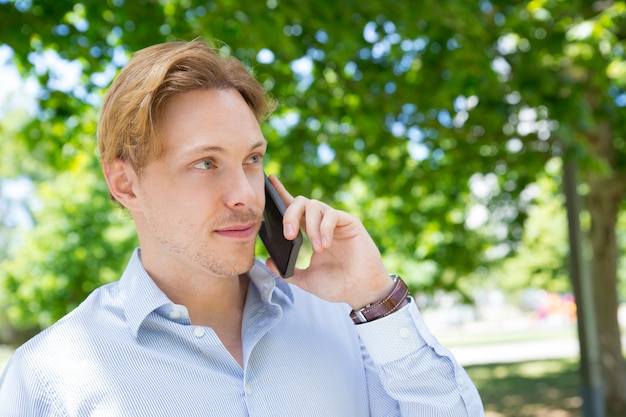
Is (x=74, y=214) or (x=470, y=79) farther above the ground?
(x=470, y=79)

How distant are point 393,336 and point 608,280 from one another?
380 inches

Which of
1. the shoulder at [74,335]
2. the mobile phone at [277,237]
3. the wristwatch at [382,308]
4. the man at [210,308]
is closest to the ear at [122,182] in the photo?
the man at [210,308]

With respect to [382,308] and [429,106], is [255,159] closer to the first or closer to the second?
[382,308]

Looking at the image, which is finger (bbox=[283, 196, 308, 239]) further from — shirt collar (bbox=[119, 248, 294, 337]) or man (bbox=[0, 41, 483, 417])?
shirt collar (bbox=[119, 248, 294, 337])

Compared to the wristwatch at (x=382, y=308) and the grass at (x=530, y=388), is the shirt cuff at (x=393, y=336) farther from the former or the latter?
the grass at (x=530, y=388)

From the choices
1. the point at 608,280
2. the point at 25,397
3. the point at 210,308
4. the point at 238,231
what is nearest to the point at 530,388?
the point at 608,280

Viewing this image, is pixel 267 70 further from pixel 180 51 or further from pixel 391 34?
pixel 180 51

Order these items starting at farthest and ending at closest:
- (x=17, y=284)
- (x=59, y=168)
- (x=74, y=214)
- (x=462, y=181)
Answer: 1. (x=17, y=284)
2. (x=74, y=214)
3. (x=462, y=181)
4. (x=59, y=168)

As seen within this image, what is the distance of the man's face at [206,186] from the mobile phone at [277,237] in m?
0.15

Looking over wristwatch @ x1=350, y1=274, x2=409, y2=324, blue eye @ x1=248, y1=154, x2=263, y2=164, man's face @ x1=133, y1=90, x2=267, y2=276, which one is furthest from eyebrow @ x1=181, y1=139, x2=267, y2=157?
wristwatch @ x1=350, y1=274, x2=409, y2=324

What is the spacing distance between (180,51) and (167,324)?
651 mm

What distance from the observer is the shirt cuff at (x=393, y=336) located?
179 centimetres

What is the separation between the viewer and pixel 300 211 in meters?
1.89

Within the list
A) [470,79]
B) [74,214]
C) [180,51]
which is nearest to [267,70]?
[470,79]
